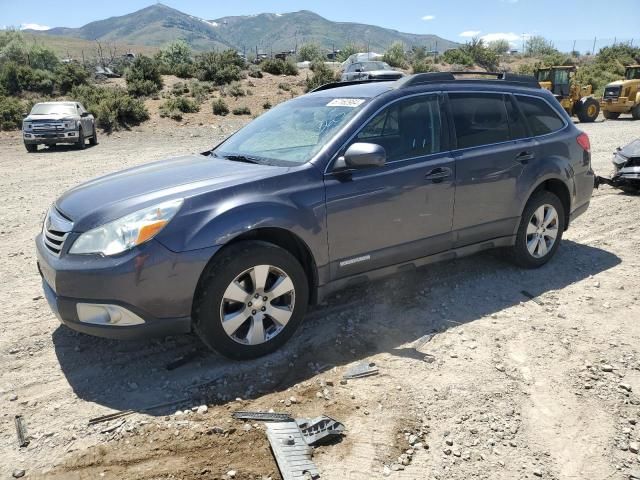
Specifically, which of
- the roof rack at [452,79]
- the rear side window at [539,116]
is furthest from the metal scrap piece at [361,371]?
the rear side window at [539,116]

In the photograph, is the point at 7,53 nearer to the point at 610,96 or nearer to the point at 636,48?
the point at 610,96

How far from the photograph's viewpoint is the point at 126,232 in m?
3.28

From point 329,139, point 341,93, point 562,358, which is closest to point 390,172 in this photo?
point 329,139

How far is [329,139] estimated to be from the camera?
13.2 ft

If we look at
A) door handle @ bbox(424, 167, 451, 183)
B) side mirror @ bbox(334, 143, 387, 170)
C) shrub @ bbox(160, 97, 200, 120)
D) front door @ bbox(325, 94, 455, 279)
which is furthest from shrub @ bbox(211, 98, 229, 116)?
side mirror @ bbox(334, 143, 387, 170)

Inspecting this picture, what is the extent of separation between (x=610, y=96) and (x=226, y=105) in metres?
16.4

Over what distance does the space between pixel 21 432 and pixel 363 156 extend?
267 centimetres

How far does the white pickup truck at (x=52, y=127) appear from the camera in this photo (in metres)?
16.4

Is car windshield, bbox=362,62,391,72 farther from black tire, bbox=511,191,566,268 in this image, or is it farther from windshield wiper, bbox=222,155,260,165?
windshield wiper, bbox=222,155,260,165

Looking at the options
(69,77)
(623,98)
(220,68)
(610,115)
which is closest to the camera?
(623,98)

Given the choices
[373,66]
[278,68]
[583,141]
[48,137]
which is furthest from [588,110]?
[48,137]

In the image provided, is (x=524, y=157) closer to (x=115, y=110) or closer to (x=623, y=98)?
(x=115, y=110)

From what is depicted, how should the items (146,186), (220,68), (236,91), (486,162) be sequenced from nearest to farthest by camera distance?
(146,186) → (486,162) → (236,91) → (220,68)

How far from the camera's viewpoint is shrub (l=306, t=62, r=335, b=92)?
3063 cm
